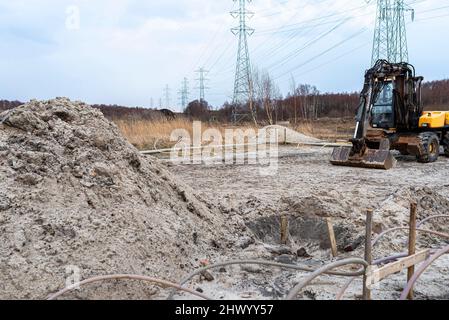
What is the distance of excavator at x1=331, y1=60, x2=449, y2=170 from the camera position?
10.3 meters

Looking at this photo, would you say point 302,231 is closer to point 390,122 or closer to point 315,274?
point 315,274

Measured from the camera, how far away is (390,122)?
1117 centimetres

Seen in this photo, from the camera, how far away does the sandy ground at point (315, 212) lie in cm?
373

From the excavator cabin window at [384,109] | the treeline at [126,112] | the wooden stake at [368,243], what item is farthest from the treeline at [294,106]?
the wooden stake at [368,243]

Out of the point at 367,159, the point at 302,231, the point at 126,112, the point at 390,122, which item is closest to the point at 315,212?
the point at 302,231

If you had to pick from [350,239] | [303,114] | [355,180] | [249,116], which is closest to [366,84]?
[355,180]

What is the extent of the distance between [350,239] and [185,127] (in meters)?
14.3

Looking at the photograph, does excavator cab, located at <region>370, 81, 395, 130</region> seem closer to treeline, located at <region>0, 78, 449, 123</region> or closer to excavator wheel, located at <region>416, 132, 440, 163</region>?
excavator wheel, located at <region>416, 132, 440, 163</region>

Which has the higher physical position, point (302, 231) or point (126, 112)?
point (126, 112)

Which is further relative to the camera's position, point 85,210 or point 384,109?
point 384,109

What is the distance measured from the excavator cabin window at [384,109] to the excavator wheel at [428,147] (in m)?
0.94

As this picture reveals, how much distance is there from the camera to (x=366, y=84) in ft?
34.8

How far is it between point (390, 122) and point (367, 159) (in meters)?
1.63
